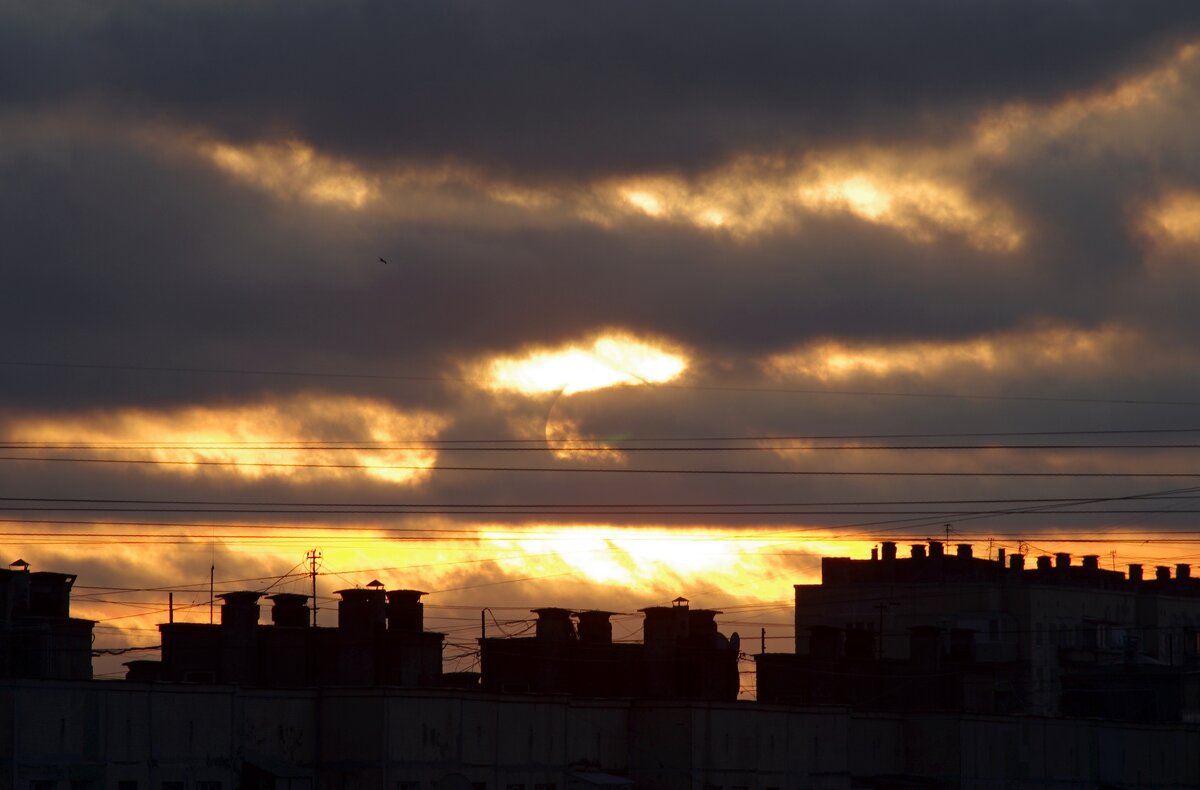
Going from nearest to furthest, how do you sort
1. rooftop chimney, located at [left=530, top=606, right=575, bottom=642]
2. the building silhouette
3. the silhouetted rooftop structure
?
1. the silhouetted rooftop structure
2. rooftop chimney, located at [left=530, top=606, right=575, bottom=642]
3. the building silhouette

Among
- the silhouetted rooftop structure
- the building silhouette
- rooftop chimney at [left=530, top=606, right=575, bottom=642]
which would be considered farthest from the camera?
the building silhouette

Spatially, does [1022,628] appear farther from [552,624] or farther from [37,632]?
[37,632]

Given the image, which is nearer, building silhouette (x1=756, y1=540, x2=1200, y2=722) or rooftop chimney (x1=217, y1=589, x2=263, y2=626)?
rooftop chimney (x1=217, y1=589, x2=263, y2=626)

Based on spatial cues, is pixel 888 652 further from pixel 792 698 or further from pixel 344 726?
pixel 344 726

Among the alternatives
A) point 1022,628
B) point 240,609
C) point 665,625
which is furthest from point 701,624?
point 1022,628

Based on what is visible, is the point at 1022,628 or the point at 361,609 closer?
the point at 361,609

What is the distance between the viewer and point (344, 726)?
7850 cm

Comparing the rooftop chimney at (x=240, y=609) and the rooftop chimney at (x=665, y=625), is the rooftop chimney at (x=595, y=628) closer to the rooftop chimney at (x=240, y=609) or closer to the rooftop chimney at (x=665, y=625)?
the rooftop chimney at (x=665, y=625)

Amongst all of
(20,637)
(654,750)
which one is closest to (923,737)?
(654,750)

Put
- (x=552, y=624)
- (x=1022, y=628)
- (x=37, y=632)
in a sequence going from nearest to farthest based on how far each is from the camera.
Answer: (x=37, y=632) → (x=552, y=624) → (x=1022, y=628)

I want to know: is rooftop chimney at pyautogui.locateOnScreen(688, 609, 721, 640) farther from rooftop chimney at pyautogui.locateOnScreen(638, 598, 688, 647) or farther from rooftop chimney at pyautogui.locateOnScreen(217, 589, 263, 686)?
rooftop chimney at pyautogui.locateOnScreen(217, 589, 263, 686)

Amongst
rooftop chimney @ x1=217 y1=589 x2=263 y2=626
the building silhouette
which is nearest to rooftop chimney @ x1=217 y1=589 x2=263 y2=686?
rooftop chimney @ x1=217 y1=589 x2=263 y2=626

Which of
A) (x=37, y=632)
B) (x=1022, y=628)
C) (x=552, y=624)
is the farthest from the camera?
(x=1022, y=628)

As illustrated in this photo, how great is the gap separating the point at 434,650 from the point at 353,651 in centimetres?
375
